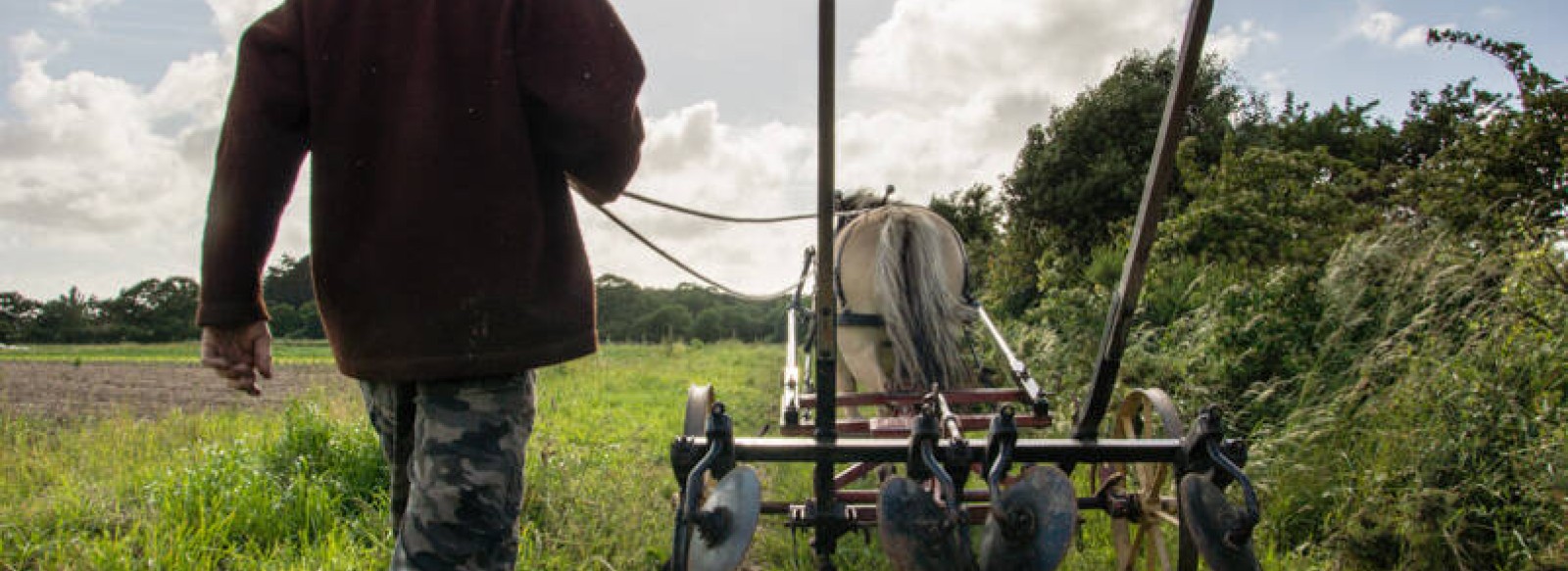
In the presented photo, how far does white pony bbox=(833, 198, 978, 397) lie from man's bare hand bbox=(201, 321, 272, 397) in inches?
121

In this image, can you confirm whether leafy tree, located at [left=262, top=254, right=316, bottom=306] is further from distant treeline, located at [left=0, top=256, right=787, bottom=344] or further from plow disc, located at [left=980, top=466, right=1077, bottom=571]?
plow disc, located at [left=980, top=466, right=1077, bottom=571]

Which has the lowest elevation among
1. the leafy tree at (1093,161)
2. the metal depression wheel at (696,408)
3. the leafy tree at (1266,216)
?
the metal depression wheel at (696,408)

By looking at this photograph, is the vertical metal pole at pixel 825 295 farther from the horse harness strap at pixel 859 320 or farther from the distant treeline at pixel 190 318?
the distant treeline at pixel 190 318

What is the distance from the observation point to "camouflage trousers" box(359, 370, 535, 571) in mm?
1626

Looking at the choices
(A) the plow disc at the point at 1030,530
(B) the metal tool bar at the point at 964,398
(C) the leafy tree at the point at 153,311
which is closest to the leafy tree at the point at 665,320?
(C) the leafy tree at the point at 153,311

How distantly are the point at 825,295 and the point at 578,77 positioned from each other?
71 centimetres

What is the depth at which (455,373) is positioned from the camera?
1637mm

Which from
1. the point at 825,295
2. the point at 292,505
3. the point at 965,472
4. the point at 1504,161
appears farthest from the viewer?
the point at 1504,161

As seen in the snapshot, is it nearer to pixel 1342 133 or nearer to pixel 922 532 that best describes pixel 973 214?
pixel 1342 133

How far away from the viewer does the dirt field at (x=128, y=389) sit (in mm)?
9969

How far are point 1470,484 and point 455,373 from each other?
343 centimetres

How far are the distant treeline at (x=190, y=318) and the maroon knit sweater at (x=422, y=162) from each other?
2989 centimetres

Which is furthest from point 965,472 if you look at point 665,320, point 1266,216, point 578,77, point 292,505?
point 665,320

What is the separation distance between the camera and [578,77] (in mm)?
1706
